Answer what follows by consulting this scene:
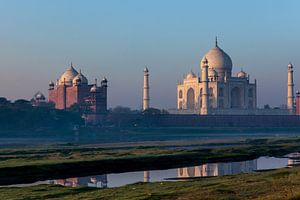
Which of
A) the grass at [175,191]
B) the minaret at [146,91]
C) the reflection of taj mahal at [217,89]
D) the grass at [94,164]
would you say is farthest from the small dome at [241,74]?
the grass at [175,191]

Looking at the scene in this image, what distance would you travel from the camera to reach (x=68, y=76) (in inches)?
3718

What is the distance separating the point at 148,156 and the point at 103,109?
54.0 meters

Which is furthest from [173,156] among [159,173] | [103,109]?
[103,109]

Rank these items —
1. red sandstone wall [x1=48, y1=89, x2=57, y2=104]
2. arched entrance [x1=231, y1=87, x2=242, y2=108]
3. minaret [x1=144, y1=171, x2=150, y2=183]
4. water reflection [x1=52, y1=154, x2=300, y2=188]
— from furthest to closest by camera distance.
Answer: arched entrance [x1=231, y1=87, x2=242, y2=108]
red sandstone wall [x1=48, y1=89, x2=57, y2=104]
minaret [x1=144, y1=171, x2=150, y2=183]
water reflection [x1=52, y1=154, x2=300, y2=188]

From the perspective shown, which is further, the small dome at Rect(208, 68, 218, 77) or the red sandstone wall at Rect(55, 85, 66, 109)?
the small dome at Rect(208, 68, 218, 77)

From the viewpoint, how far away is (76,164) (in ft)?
84.0

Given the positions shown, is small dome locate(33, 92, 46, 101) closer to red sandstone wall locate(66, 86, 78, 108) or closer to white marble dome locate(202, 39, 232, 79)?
red sandstone wall locate(66, 86, 78, 108)

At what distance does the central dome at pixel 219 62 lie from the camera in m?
93.0

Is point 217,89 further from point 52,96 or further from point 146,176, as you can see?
point 146,176

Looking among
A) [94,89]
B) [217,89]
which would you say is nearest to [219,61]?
[217,89]

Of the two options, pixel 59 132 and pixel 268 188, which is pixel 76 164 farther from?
pixel 59 132

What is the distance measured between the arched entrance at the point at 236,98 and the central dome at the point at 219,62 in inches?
128

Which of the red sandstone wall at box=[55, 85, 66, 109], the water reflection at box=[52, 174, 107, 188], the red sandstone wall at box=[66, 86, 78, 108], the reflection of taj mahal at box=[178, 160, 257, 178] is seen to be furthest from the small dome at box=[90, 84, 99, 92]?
the water reflection at box=[52, 174, 107, 188]

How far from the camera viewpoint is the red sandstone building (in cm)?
8338
